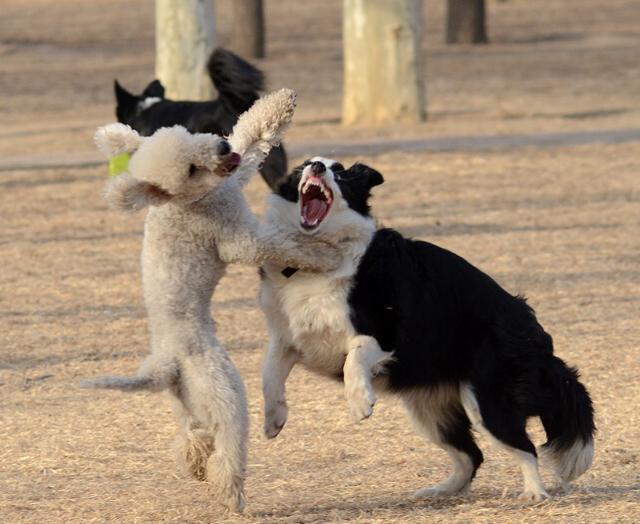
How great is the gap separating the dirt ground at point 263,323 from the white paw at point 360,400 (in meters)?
0.44

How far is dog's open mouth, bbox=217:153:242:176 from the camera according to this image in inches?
192

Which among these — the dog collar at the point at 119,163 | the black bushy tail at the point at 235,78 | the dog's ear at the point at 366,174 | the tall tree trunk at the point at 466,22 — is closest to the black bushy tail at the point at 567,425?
the dog's ear at the point at 366,174

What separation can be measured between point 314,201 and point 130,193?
72 centimetres

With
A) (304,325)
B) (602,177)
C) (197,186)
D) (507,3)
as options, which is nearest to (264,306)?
(304,325)

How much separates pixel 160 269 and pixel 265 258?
1.21 feet

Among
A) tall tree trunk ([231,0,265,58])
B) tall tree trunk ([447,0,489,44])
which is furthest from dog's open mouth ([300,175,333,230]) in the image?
tall tree trunk ([447,0,489,44])

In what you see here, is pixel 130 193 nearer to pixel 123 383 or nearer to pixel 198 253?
pixel 198 253

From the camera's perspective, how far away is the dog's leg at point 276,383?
528 cm

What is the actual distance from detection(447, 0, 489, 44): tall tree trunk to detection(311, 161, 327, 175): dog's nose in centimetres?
2355

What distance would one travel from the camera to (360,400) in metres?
4.97

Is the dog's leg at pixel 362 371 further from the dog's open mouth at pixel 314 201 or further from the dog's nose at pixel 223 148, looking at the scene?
the dog's nose at pixel 223 148

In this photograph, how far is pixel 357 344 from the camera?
5137 millimetres

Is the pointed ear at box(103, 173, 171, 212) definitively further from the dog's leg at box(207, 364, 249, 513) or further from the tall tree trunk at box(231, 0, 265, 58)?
the tall tree trunk at box(231, 0, 265, 58)

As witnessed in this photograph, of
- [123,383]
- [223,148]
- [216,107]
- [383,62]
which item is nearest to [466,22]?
[383,62]
